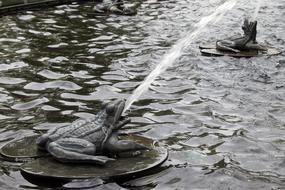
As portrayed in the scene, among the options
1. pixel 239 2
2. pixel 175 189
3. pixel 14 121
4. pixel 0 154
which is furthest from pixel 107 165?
pixel 239 2

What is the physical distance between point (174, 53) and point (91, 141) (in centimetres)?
823

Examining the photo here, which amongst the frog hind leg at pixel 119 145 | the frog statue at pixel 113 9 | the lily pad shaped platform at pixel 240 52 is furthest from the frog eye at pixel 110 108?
the frog statue at pixel 113 9

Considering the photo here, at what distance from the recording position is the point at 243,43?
14734 mm

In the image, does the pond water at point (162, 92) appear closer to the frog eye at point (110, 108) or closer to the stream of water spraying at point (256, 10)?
the frog eye at point (110, 108)

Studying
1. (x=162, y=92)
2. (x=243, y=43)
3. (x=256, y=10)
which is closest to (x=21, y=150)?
(x=162, y=92)

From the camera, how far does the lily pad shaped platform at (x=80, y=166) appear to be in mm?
7148

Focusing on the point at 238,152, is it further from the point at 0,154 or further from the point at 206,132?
the point at 0,154

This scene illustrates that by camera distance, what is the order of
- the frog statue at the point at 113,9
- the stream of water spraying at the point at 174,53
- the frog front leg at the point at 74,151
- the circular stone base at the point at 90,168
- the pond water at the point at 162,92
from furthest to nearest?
the frog statue at the point at 113,9
the stream of water spraying at the point at 174,53
the pond water at the point at 162,92
the frog front leg at the point at 74,151
the circular stone base at the point at 90,168

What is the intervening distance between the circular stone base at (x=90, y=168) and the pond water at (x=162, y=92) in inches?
6.8

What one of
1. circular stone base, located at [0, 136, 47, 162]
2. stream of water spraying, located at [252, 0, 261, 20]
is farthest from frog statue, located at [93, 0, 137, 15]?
circular stone base, located at [0, 136, 47, 162]

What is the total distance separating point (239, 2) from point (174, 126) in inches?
714

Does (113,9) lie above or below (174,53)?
above

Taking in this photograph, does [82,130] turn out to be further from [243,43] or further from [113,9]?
[113,9]

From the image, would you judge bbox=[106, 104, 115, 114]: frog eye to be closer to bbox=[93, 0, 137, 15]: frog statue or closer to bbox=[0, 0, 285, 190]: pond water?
bbox=[0, 0, 285, 190]: pond water
